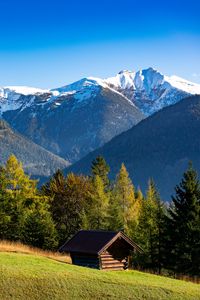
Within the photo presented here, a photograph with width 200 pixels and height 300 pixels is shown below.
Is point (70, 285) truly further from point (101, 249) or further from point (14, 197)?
point (14, 197)

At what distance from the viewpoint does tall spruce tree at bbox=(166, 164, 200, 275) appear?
53.0 meters

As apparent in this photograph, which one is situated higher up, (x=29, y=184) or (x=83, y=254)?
(x=29, y=184)

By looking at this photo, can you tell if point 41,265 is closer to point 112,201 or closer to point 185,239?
point 185,239

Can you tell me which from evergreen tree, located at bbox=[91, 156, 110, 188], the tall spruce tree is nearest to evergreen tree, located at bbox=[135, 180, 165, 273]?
the tall spruce tree

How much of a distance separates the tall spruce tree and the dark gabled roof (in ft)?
24.6

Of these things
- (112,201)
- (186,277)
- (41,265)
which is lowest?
(186,277)

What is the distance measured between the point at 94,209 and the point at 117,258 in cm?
1829

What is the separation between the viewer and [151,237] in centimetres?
5809

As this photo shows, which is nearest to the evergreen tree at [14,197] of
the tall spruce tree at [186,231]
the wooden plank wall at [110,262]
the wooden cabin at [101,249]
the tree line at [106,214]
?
the tree line at [106,214]

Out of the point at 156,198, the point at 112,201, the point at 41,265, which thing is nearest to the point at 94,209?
the point at 112,201

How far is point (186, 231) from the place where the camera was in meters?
53.5

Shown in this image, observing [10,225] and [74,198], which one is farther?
[74,198]

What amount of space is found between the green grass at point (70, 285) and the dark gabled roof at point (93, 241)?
21.2 ft

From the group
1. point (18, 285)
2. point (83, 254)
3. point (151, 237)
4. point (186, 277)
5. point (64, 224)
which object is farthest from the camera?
point (64, 224)
